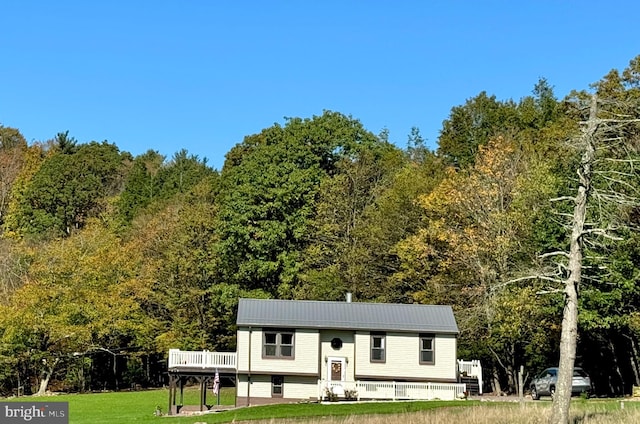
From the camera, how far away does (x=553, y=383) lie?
34250 mm

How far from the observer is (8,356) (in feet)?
151

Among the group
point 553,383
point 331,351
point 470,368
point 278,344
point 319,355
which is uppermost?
point 278,344

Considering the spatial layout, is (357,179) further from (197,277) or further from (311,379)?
(311,379)

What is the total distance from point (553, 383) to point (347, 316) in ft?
33.7

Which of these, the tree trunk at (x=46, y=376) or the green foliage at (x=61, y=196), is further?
the green foliage at (x=61, y=196)

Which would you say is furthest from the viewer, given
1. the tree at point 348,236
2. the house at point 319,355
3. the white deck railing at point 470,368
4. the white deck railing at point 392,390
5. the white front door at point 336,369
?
the tree at point 348,236

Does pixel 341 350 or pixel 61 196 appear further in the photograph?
pixel 61 196

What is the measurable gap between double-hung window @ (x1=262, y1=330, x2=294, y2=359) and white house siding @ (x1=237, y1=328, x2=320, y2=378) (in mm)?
204

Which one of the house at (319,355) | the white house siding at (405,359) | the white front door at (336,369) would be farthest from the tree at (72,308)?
the white house siding at (405,359)

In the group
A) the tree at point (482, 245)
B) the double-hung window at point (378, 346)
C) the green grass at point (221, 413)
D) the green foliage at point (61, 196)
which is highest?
the green foliage at point (61, 196)

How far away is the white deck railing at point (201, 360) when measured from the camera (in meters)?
36.9
